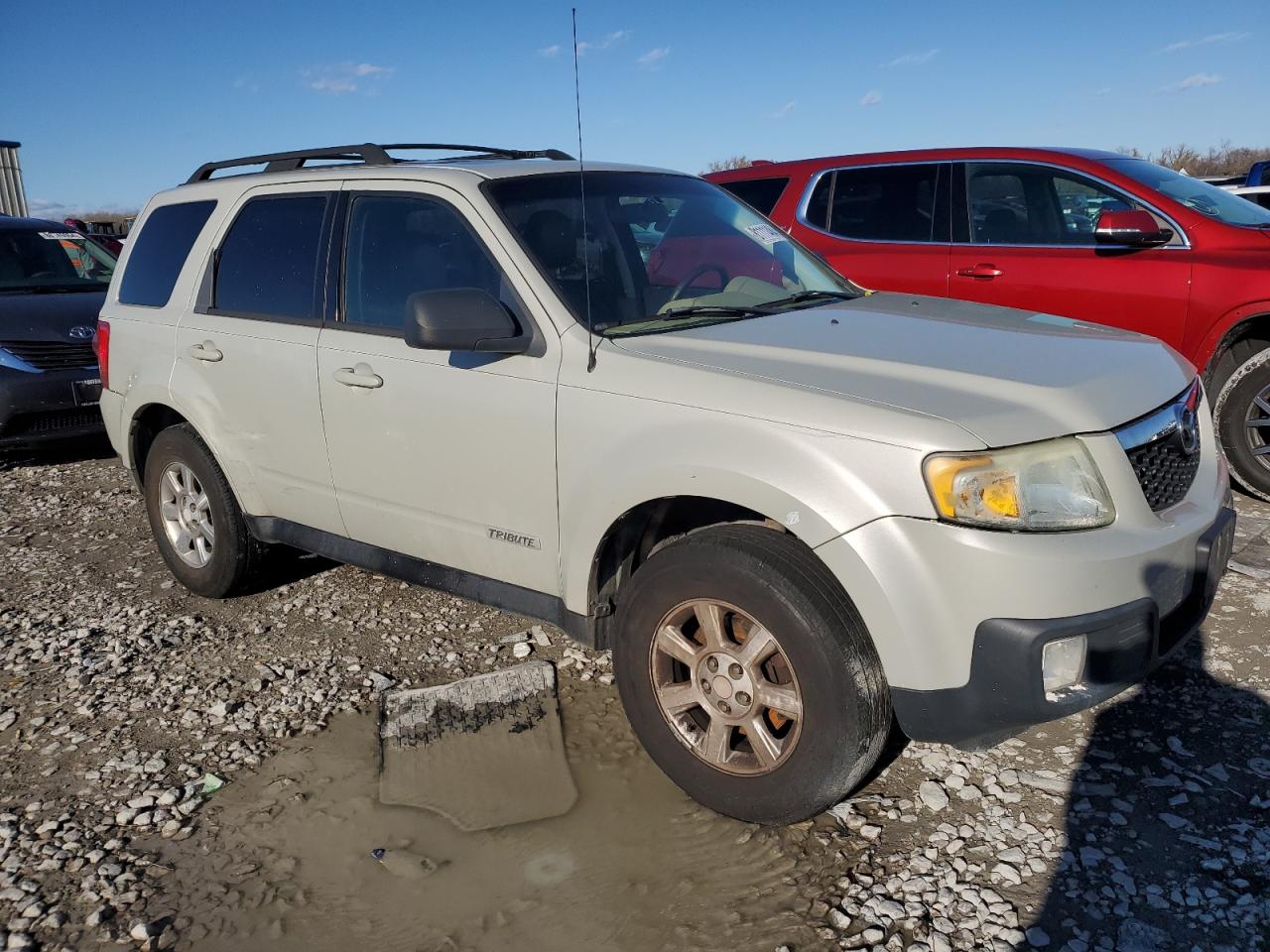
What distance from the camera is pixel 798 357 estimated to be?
2.78 m

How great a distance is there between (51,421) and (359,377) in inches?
194

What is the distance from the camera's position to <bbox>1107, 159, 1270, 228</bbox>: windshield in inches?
213

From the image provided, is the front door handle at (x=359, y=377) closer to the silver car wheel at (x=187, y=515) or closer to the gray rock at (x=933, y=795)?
the silver car wheel at (x=187, y=515)

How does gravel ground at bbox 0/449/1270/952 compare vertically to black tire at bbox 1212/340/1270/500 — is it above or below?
below

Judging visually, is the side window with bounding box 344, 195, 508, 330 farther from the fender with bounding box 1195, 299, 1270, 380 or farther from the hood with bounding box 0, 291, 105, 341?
the hood with bounding box 0, 291, 105, 341

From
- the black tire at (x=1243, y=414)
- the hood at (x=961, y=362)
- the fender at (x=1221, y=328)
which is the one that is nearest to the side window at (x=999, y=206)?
the fender at (x=1221, y=328)

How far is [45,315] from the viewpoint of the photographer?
24.5 feet

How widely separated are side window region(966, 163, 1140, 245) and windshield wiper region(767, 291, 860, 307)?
242 centimetres

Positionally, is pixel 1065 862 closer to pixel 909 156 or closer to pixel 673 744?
pixel 673 744

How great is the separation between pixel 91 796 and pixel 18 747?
21.2 inches

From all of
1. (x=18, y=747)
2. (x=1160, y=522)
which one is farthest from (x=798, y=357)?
(x=18, y=747)

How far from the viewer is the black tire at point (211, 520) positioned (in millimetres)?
4320

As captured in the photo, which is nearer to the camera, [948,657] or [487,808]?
[948,657]

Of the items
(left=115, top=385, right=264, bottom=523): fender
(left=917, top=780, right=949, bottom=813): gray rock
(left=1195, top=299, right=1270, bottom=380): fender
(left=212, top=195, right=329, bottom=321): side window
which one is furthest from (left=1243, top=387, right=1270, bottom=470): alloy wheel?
(left=115, top=385, right=264, bottom=523): fender
